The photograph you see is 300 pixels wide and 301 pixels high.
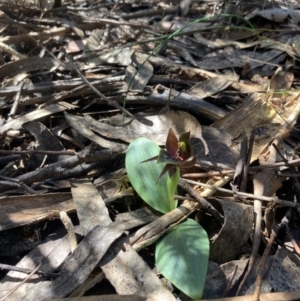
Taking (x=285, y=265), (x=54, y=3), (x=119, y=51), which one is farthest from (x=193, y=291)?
(x=54, y=3)

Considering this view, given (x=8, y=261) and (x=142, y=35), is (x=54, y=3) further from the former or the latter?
(x=8, y=261)

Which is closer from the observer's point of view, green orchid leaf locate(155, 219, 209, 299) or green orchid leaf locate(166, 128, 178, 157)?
Result: green orchid leaf locate(155, 219, 209, 299)

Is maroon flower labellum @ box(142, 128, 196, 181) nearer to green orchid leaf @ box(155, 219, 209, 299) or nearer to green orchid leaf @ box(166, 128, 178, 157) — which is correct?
green orchid leaf @ box(166, 128, 178, 157)

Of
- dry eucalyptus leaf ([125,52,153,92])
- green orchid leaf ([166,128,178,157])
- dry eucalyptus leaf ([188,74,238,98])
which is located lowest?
dry eucalyptus leaf ([188,74,238,98])

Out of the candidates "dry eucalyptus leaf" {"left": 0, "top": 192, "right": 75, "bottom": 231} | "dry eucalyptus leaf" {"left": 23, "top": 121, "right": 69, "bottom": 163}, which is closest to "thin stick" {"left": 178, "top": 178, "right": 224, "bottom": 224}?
"dry eucalyptus leaf" {"left": 0, "top": 192, "right": 75, "bottom": 231}

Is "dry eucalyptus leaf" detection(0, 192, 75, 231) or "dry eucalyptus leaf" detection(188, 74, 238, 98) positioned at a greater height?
"dry eucalyptus leaf" detection(188, 74, 238, 98)

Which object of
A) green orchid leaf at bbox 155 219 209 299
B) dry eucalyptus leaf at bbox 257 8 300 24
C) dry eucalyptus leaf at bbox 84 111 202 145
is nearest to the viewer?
green orchid leaf at bbox 155 219 209 299

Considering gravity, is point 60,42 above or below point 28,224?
above

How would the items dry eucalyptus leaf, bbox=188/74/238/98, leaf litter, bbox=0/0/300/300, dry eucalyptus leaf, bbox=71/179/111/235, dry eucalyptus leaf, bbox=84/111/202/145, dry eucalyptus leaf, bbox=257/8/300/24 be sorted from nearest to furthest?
leaf litter, bbox=0/0/300/300 → dry eucalyptus leaf, bbox=71/179/111/235 → dry eucalyptus leaf, bbox=84/111/202/145 → dry eucalyptus leaf, bbox=188/74/238/98 → dry eucalyptus leaf, bbox=257/8/300/24
